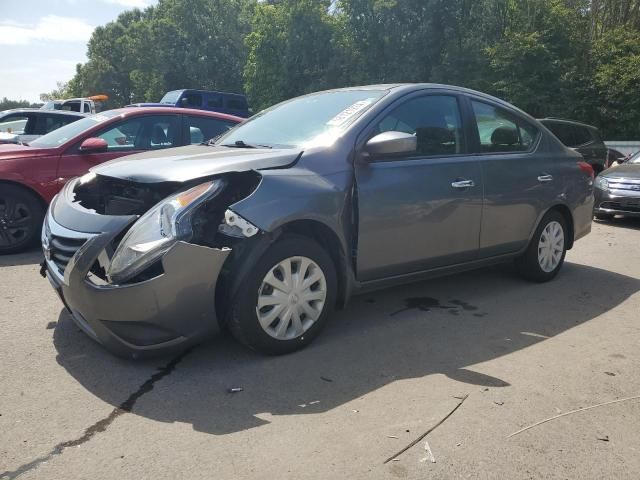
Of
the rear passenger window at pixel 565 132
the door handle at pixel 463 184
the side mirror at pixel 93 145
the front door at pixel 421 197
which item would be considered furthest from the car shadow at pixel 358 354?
the rear passenger window at pixel 565 132

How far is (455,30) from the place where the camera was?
28.5m

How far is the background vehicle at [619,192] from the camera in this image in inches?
352

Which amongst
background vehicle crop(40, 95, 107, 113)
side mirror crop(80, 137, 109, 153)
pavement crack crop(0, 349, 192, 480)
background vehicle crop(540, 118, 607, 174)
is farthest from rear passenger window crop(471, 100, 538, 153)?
background vehicle crop(40, 95, 107, 113)

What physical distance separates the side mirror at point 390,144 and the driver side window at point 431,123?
0.87 ft

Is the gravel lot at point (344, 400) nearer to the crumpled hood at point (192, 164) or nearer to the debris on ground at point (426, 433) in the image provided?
the debris on ground at point (426, 433)

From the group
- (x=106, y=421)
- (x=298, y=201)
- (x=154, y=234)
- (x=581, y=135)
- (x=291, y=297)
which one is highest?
(x=581, y=135)

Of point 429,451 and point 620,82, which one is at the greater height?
point 620,82

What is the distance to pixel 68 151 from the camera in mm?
6414

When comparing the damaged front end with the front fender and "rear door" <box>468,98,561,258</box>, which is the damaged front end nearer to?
the front fender

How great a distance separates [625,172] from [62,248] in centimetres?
872

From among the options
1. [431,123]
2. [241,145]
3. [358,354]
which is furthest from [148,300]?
[431,123]

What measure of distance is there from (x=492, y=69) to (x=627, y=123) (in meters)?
6.26

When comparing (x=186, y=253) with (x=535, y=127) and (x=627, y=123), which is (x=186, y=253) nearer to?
(x=535, y=127)

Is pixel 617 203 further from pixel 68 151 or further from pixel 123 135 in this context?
pixel 68 151
